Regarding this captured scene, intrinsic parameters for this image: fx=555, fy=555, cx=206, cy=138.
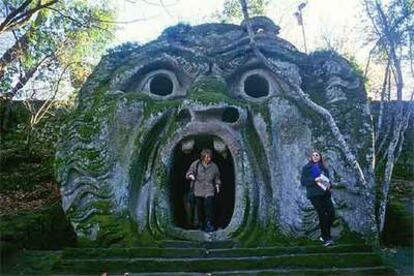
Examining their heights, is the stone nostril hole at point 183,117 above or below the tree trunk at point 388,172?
above

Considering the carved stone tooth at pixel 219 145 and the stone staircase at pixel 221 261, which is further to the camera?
the carved stone tooth at pixel 219 145

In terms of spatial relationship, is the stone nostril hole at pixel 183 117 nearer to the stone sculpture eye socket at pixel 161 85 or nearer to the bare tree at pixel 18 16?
the stone sculpture eye socket at pixel 161 85

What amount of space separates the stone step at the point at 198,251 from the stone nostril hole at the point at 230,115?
237 centimetres

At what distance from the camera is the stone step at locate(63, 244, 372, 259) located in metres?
7.54

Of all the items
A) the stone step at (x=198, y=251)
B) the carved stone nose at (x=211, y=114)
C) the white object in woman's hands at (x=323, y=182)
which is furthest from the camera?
the carved stone nose at (x=211, y=114)

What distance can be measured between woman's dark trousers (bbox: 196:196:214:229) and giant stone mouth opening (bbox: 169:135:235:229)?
397 mm

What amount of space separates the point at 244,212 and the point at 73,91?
A: 1013 centimetres

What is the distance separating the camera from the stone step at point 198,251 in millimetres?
7539

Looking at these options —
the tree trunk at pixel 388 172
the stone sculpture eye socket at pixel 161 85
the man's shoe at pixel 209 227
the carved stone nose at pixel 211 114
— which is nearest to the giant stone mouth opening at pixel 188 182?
the carved stone nose at pixel 211 114

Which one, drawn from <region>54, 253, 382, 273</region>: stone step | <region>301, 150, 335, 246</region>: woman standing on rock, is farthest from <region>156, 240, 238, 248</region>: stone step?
<region>301, 150, 335, 246</region>: woman standing on rock

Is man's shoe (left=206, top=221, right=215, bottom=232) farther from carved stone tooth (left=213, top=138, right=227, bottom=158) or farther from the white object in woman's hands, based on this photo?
the white object in woman's hands

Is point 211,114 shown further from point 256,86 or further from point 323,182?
point 323,182

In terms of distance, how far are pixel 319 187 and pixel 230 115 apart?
2.42 m

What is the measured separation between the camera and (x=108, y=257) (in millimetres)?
7633
